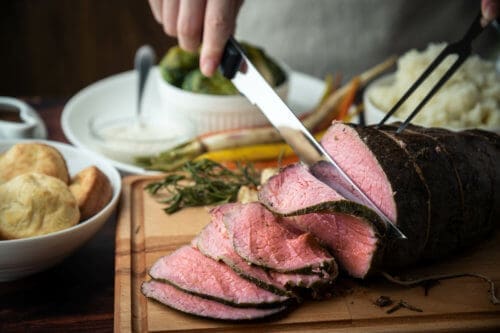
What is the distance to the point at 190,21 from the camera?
235 centimetres

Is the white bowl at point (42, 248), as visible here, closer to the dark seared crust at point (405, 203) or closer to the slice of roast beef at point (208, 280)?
the slice of roast beef at point (208, 280)

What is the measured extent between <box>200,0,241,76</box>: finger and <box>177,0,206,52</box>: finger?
36 mm

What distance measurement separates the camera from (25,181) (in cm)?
187

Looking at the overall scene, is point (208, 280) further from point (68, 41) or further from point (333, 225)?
point (68, 41)

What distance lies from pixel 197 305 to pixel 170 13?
120cm

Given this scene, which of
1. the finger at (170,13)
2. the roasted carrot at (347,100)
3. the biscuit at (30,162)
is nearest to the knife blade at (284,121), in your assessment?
the finger at (170,13)

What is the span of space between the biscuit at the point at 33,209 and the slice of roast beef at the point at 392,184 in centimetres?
75

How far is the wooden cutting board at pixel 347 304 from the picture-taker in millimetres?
1645

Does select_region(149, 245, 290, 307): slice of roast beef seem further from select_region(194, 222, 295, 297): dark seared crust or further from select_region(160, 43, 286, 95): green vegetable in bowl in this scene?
select_region(160, 43, 286, 95): green vegetable in bowl

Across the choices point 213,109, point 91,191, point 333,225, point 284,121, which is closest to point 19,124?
point 213,109

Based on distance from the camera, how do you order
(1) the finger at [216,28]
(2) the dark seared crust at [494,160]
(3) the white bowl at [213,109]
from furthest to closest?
(3) the white bowl at [213,109], (1) the finger at [216,28], (2) the dark seared crust at [494,160]

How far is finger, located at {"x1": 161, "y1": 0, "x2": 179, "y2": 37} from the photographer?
239 cm

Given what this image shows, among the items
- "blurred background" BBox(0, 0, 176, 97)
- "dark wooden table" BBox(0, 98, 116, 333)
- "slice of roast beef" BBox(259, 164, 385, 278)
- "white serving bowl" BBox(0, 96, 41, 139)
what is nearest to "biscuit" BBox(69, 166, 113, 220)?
"dark wooden table" BBox(0, 98, 116, 333)

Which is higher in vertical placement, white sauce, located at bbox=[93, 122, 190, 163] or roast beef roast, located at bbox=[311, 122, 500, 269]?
roast beef roast, located at bbox=[311, 122, 500, 269]
